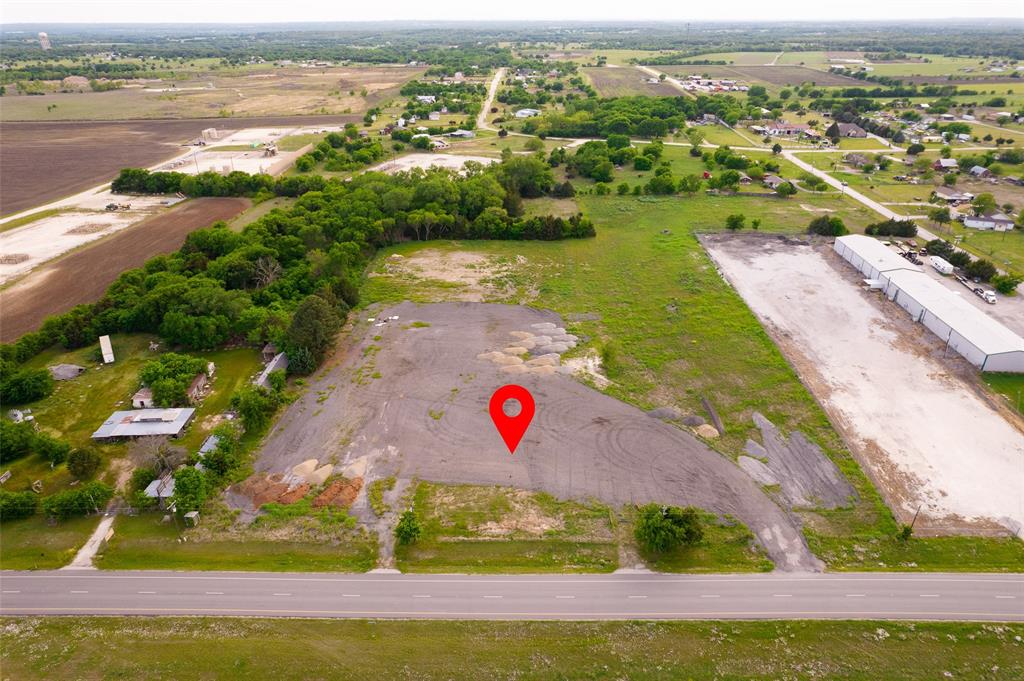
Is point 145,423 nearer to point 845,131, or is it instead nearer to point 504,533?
point 504,533

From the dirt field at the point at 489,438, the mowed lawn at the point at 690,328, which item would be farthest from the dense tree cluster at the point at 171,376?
the mowed lawn at the point at 690,328

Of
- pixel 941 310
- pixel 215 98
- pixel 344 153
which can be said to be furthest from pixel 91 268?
pixel 215 98

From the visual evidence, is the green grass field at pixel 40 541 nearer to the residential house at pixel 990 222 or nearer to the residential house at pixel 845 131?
the residential house at pixel 990 222

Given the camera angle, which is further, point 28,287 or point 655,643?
point 28,287

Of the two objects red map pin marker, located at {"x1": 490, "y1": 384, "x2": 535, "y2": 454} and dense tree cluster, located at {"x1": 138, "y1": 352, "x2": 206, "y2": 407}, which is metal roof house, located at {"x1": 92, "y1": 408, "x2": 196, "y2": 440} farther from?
red map pin marker, located at {"x1": 490, "y1": 384, "x2": 535, "y2": 454}

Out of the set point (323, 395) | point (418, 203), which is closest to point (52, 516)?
point (323, 395)

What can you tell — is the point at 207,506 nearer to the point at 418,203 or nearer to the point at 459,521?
the point at 459,521
